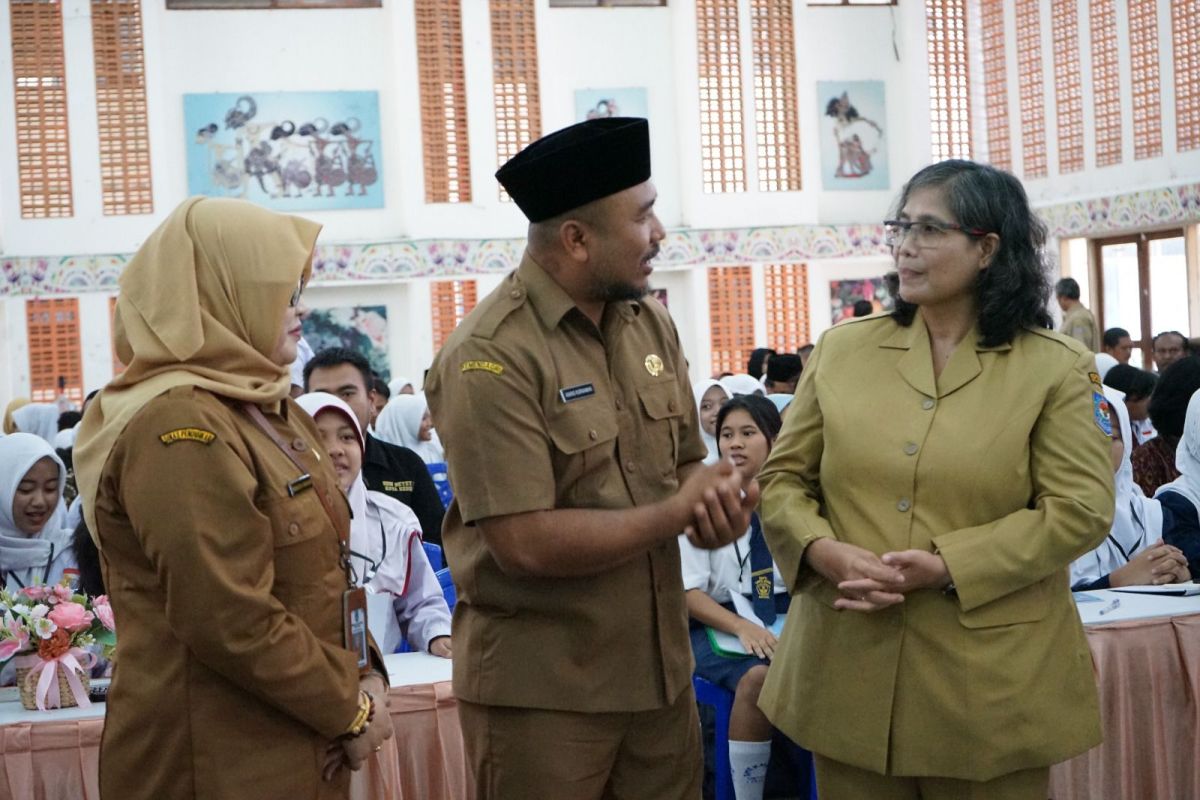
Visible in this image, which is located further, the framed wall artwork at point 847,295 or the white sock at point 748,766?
the framed wall artwork at point 847,295

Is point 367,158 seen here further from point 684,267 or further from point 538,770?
point 538,770

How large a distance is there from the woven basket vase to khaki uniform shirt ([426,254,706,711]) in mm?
1518

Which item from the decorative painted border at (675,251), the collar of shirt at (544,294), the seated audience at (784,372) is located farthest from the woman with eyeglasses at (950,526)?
the decorative painted border at (675,251)

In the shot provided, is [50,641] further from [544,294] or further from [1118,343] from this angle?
[1118,343]

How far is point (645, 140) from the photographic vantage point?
2.19 m

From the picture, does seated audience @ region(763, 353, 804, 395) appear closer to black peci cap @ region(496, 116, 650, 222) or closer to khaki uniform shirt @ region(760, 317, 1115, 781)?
khaki uniform shirt @ region(760, 317, 1115, 781)

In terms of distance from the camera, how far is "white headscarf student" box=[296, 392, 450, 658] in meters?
3.76

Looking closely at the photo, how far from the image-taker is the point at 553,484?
83.1 inches

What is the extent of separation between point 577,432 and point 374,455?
3036 mm

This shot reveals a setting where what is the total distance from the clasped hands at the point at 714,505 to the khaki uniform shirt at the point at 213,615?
572mm

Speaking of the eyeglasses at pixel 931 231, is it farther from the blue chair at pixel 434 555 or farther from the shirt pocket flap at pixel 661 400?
the blue chair at pixel 434 555

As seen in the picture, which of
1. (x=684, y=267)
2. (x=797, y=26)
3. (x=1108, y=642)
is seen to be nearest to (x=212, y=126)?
(x=684, y=267)

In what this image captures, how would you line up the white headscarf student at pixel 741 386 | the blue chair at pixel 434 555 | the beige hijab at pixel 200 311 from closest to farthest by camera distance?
the beige hijab at pixel 200 311 → the blue chair at pixel 434 555 → the white headscarf student at pixel 741 386

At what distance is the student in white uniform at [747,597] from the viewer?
4.09 metres
